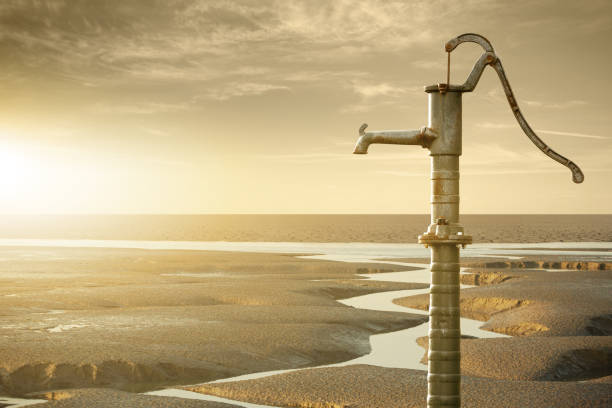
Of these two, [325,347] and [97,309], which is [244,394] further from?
[97,309]

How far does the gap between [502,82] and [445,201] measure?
134 cm

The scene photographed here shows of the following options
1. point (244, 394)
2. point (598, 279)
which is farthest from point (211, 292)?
point (598, 279)

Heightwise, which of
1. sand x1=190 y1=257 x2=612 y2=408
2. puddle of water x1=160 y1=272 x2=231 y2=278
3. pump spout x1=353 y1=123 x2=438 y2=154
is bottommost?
sand x1=190 y1=257 x2=612 y2=408

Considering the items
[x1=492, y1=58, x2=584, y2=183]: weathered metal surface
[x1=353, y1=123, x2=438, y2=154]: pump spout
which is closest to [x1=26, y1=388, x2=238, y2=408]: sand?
[x1=353, y1=123, x2=438, y2=154]: pump spout

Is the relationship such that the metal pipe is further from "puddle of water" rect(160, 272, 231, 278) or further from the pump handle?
"puddle of water" rect(160, 272, 231, 278)

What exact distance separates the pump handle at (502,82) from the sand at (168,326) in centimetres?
Answer: 902

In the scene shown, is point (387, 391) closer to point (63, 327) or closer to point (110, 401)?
point (110, 401)

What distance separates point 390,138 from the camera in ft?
22.4

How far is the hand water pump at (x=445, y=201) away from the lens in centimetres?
630

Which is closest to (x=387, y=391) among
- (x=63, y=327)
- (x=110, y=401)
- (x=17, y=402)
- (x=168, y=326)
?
(x=110, y=401)

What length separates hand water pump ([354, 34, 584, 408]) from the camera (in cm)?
630

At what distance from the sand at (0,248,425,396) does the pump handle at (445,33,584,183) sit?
902 cm

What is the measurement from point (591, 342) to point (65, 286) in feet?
68.3

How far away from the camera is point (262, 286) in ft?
90.0
